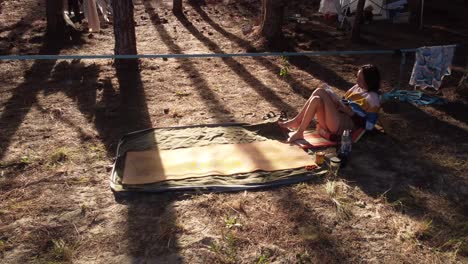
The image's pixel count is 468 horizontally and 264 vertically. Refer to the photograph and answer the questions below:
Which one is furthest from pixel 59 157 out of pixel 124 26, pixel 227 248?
pixel 124 26

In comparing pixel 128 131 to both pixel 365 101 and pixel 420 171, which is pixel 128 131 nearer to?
pixel 365 101

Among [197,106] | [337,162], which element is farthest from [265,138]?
[197,106]

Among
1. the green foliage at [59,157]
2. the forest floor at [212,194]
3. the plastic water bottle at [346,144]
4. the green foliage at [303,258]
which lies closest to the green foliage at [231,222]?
the forest floor at [212,194]

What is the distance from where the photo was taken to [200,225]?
3.48 m

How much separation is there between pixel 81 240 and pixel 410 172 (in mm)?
3323

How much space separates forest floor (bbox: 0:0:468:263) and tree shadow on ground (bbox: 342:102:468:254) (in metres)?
0.02

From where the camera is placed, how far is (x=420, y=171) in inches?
170

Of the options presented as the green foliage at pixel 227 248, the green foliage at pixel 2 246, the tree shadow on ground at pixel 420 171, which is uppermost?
the tree shadow on ground at pixel 420 171

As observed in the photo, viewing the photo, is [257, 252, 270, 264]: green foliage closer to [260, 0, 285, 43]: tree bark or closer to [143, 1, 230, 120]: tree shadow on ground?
[143, 1, 230, 120]: tree shadow on ground

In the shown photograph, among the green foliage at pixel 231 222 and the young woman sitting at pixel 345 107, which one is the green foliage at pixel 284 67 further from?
the green foliage at pixel 231 222

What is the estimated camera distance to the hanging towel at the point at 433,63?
5.72 m

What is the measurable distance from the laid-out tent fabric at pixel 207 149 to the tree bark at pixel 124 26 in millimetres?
2836

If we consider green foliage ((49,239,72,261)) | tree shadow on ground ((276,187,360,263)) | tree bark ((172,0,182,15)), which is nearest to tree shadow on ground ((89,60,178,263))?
green foliage ((49,239,72,261))

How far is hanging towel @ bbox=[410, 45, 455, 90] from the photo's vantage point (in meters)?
5.72
